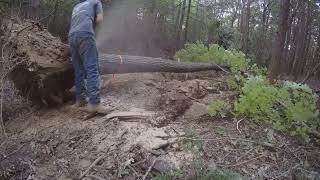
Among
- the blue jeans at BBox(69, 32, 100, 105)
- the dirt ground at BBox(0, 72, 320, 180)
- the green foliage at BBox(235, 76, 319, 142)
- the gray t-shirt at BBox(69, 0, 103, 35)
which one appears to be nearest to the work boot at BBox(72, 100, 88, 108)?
the dirt ground at BBox(0, 72, 320, 180)

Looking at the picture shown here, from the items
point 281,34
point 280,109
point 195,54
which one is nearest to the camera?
point 280,109

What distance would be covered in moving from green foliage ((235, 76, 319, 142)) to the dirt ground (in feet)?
0.49

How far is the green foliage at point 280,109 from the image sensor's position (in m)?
4.43

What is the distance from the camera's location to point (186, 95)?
231 inches

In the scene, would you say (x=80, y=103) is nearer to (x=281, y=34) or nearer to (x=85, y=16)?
(x=85, y=16)

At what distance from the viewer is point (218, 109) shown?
496 cm

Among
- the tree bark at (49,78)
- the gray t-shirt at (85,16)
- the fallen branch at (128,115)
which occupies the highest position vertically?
the gray t-shirt at (85,16)

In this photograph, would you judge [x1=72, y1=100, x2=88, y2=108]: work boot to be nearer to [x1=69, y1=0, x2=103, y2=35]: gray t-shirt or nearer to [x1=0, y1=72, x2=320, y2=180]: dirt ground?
[x1=0, y1=72, x2=320, y2=180]: dirt ground

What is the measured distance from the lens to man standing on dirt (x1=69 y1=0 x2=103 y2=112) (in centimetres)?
506

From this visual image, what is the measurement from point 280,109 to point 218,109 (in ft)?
2.68

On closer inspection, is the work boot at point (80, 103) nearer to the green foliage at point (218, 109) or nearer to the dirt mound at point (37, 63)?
the dirt mound at point (37, 63)

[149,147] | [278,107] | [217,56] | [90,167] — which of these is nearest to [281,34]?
[217,56]

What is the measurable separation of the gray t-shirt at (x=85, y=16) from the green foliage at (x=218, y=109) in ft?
6.49

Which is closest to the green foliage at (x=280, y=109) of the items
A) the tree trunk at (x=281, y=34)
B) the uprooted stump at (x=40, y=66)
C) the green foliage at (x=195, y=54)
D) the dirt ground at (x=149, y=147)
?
the dirt ground at (x=149, y=147)
